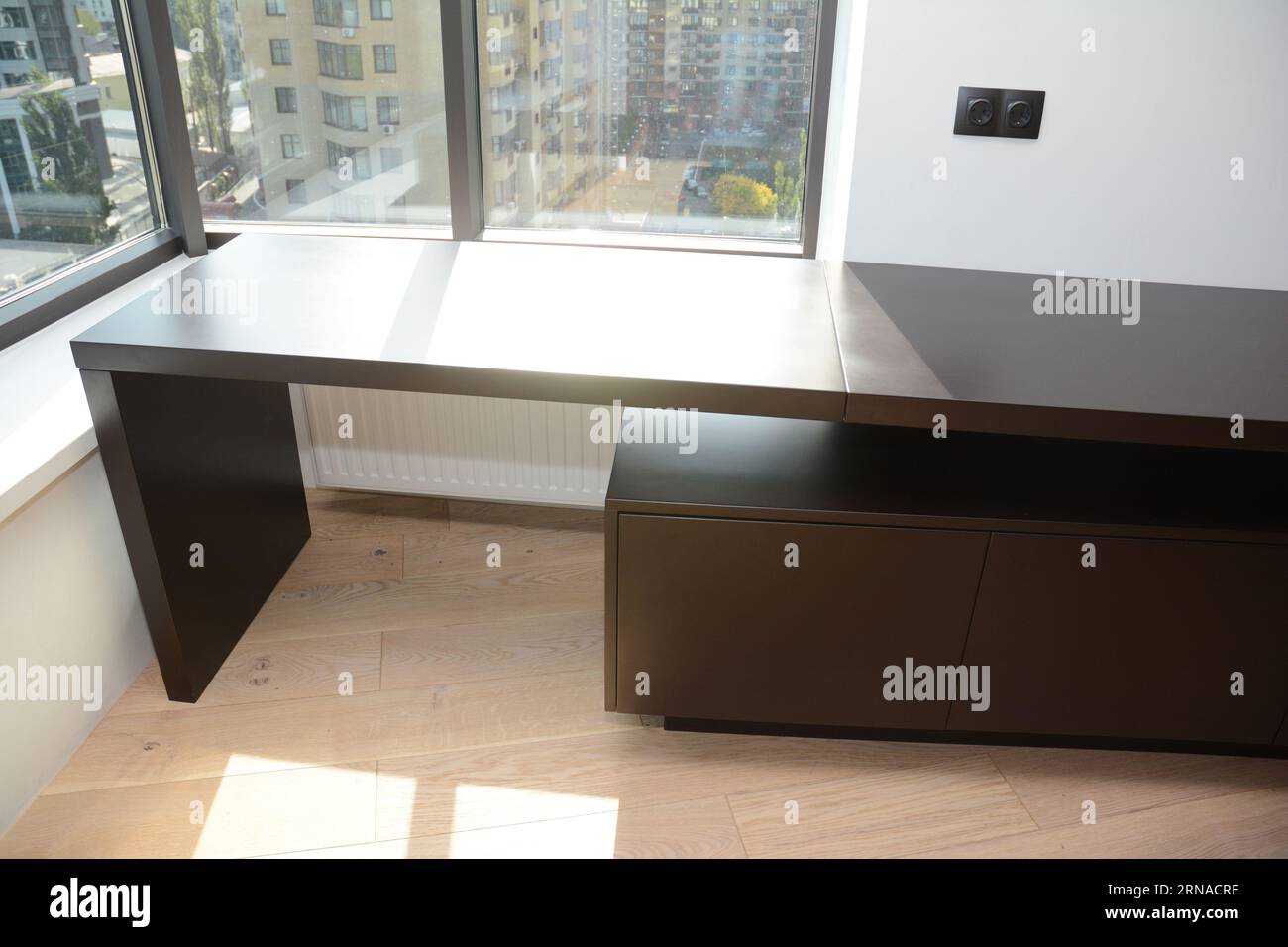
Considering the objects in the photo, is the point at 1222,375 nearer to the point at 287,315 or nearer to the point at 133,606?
the point at 287,315

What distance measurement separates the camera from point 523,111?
2.16 metres

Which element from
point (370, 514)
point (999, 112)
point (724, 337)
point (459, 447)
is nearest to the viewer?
point (724, 337)

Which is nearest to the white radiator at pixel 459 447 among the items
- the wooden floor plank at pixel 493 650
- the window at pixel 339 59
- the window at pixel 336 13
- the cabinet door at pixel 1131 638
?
the wooden floor plank at pixel 493 650

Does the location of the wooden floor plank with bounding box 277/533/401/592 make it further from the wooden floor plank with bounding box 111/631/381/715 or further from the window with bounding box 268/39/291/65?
the window with bounding box 268/39/291/65

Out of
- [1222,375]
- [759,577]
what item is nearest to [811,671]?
[759,577]

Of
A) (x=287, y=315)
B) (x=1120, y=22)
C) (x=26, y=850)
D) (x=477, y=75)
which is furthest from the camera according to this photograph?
(x=477, y=75)

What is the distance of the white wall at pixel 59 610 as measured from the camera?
1482 mm

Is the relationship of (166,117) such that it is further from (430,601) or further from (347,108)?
(430,601)

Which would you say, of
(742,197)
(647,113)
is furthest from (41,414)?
(742,197)

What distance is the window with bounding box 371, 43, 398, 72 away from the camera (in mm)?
2127

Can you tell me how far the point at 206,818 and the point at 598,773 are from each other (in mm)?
648

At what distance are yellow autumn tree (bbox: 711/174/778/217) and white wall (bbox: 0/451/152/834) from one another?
144 cm

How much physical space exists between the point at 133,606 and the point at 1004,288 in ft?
6.01

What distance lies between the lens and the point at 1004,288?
73.3 inches
